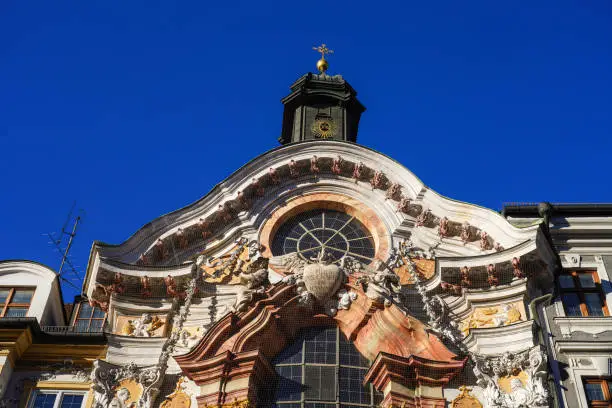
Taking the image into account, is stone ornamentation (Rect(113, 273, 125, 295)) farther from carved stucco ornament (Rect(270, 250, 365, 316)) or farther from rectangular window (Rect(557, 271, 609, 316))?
rectangular window (Rect(557, 271, 609, 316))

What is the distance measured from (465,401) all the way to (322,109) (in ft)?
55.0

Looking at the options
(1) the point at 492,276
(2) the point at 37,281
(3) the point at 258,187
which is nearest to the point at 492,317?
(1) the point at 492,276

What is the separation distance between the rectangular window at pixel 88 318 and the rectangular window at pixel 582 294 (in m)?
13.9

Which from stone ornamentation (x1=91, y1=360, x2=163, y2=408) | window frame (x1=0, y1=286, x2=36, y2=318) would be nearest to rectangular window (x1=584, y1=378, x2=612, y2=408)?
stone ornamentation (x1=91, y1=360, x2=163, y2=408)

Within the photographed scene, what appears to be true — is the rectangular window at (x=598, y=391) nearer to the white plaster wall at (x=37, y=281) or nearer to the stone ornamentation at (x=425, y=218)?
the stone ornamentation at (x=425, y=218)

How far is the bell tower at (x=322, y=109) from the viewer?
106ft

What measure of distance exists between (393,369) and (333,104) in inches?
642

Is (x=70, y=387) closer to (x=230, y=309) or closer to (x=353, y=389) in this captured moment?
A: (x=230, y=309)

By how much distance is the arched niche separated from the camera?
19.6 metres

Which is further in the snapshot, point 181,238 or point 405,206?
point 405,206

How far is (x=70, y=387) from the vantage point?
67.5 feet

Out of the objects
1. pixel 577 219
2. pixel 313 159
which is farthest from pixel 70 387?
pixel 577 219

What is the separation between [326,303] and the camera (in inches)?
837

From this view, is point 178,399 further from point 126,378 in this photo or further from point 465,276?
point 465,276
